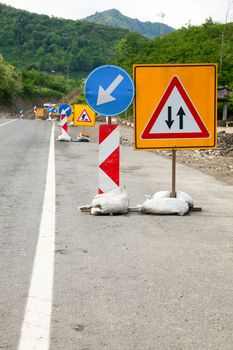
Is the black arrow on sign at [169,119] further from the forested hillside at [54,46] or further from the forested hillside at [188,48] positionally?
the forested hillside at [54,46]

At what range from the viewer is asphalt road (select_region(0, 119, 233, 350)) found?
3.26m

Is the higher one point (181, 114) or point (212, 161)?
point (181, 114)

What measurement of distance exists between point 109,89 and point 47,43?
7149 inches

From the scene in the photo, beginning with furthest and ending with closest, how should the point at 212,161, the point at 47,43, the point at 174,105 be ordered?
the point at 47,43 → the point at 212,161 → the point at 174,105

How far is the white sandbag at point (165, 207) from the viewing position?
7230 millimetres

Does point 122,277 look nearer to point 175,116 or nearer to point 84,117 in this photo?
point 175,116

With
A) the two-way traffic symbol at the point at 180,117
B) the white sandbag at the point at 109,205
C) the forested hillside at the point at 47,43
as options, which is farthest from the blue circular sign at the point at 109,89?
the forested hillside at the point at 47,43

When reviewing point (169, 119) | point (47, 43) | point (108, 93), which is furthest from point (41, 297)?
point (47, 43)

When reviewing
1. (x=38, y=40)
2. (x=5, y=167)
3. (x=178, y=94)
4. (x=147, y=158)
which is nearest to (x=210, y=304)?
(x=178, y=94)

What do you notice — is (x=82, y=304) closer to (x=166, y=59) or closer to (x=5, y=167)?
(x=5, y=167)

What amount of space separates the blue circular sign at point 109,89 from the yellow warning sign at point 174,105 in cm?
15

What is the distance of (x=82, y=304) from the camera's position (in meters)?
3.76

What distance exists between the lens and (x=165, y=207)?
7234 millimetres

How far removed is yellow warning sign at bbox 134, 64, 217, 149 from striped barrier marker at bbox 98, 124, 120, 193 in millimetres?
289
